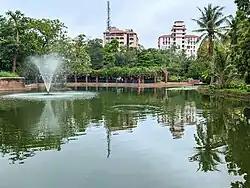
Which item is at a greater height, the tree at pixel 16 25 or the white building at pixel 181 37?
the white building at pixel 181 37

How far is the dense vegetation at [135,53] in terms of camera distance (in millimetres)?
24306

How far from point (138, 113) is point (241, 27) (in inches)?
344

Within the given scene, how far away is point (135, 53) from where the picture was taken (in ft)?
215

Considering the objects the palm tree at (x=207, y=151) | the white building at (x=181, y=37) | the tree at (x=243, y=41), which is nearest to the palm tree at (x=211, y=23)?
the tree at (x=243, y=41)

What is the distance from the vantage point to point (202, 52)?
4319 centimetres

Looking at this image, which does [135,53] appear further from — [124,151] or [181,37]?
[181,37]

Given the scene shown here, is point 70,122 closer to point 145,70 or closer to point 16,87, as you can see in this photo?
point 16,87

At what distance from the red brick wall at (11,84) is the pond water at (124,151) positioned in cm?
2407

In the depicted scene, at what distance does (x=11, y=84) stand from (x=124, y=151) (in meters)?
32.9

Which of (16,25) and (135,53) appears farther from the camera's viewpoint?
(135,53)

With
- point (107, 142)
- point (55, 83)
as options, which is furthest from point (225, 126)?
point (55, 83)

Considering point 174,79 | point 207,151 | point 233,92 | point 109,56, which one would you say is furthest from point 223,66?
point 109,56

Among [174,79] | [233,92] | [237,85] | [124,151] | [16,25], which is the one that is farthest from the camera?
[174,79]

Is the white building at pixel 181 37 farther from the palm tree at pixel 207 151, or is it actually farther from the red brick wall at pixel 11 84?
the palm tree at pixel 207 151
